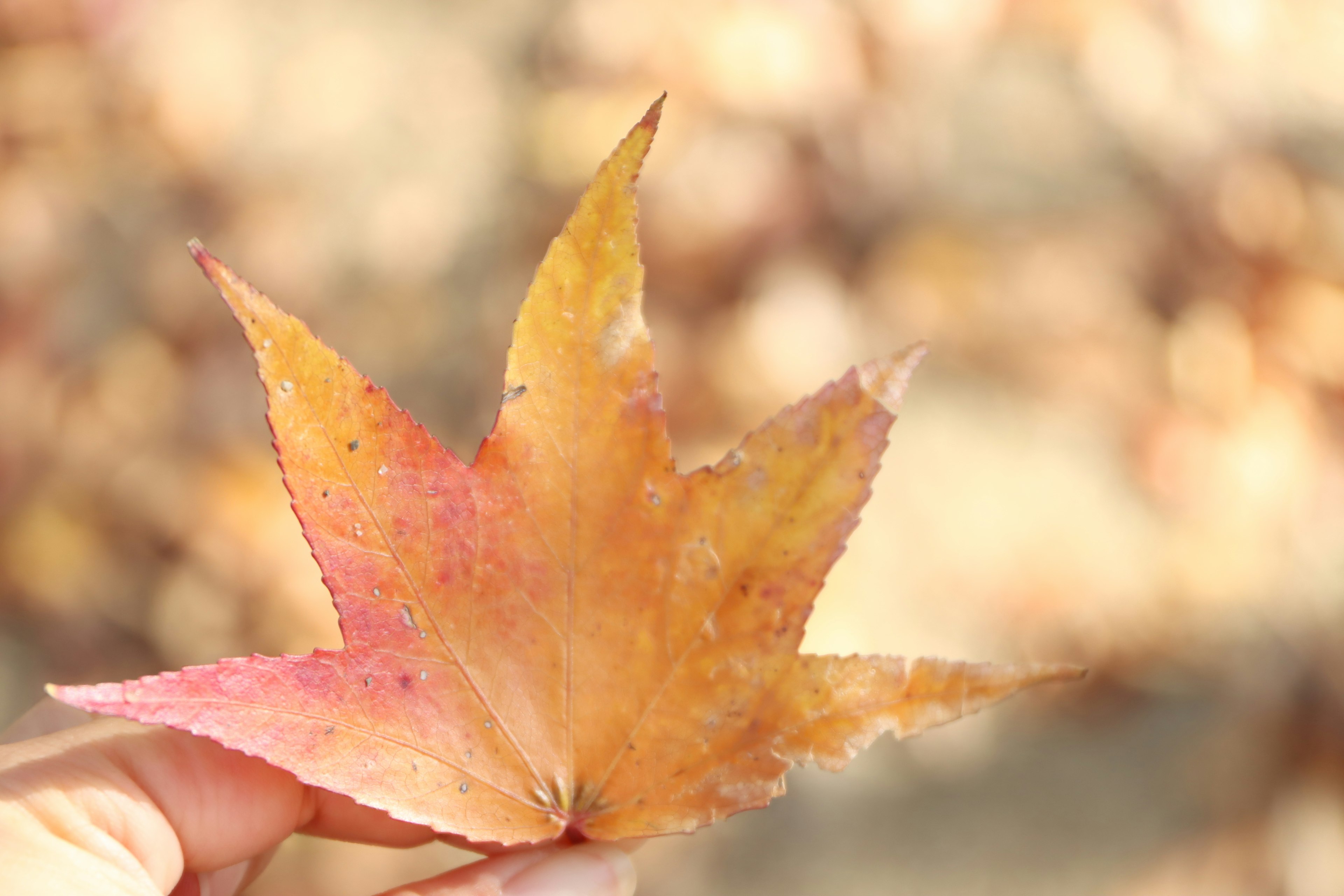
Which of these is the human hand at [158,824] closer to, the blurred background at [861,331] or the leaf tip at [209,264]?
the leaf tip at [209,264]

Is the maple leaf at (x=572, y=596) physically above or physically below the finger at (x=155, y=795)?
above

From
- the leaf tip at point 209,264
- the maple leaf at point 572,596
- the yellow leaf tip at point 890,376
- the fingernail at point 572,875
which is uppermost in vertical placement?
the leaf tip at point 209,264

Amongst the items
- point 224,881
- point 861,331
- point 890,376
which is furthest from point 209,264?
point 861,331

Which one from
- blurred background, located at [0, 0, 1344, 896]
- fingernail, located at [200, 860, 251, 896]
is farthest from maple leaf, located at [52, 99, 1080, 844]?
blurred background, located at [0, 0, 1344, 896]

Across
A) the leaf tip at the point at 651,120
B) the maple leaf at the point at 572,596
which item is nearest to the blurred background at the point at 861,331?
the maple leaf at the point at 572,596

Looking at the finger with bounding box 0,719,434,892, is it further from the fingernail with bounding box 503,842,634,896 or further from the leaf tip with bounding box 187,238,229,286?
the leaf tip with bounding box 187,238,229,286

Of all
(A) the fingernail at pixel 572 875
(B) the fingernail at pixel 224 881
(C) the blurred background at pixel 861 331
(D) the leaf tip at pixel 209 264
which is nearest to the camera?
(D) the leaf tip at pixel 209 264
